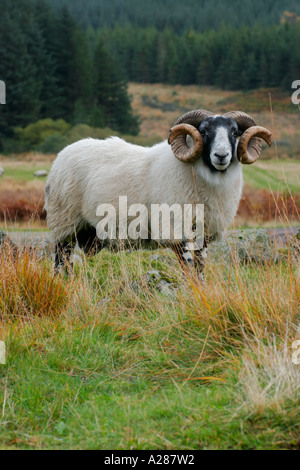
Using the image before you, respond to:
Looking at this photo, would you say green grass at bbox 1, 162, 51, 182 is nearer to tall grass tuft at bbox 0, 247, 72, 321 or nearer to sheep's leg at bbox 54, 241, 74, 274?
sheep's leg at bbox 54, 241, 74, 274

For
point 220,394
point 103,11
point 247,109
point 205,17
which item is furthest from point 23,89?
point 103,11

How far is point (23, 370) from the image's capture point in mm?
4199

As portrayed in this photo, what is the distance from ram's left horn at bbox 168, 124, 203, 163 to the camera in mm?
6043

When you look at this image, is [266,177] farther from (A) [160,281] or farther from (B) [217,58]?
(B) [217,58]

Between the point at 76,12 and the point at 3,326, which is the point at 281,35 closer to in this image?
the point at 3,326

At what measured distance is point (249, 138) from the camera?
20.2ft

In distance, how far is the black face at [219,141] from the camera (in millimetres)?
→ 5787

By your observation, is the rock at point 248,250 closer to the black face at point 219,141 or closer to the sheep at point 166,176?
the sheep at point 166,176

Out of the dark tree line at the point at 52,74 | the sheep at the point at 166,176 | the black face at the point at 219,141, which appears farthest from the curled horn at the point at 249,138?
the dark tree line at the point at 52,74

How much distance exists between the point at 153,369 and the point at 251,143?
3343mm

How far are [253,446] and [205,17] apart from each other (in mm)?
157793

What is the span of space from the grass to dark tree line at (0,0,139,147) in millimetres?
39460
